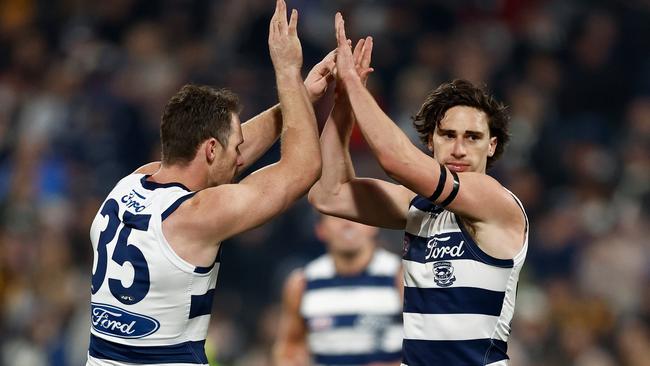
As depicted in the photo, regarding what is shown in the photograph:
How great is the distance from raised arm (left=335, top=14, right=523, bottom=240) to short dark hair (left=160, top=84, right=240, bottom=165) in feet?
1.81

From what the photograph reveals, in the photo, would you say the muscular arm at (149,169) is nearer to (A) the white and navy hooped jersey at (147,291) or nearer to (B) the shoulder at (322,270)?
(A) the white and navy hooped jersey at (147,291)

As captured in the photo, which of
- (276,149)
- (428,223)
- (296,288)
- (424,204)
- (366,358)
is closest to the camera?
(428,223)

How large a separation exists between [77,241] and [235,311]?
1.58 meters

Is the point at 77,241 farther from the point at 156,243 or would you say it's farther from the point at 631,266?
the point at 156,243

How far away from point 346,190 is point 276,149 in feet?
16.1

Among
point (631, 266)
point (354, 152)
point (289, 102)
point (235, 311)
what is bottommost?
point (235, 311)

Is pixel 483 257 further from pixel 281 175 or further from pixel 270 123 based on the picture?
pixel 270 123

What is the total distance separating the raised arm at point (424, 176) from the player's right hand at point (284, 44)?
0.36 m

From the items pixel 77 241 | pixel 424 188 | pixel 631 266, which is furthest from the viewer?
pixel 77 241

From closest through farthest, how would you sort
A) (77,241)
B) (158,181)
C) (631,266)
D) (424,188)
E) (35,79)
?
1. (424,188)
2. (158,181)
3. (631,266)
4. (77,241)
5. (35,79)

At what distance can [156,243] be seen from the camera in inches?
183

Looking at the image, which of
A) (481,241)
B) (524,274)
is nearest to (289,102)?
(481,241)

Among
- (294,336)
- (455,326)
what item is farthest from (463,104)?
(294,336)

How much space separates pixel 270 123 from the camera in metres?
5.51
